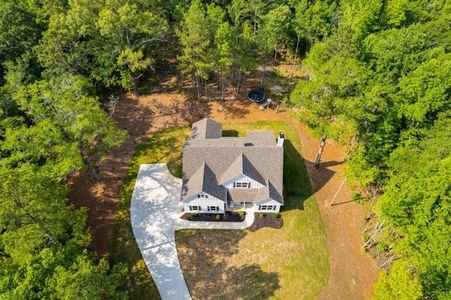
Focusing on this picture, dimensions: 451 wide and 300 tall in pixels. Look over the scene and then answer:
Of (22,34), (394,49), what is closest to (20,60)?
(22,34)

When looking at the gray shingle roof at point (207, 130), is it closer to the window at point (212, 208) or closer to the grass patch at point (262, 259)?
the window at point (212, 208)

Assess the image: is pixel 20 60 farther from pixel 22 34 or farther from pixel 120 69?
pixel 120 69

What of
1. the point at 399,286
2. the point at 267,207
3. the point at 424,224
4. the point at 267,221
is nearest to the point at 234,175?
the point at 267,207

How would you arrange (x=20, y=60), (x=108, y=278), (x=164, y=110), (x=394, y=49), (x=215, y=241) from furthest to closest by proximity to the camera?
(x=164, y=110) → (x=394, y=49) → (x=20, y=60) → (x=215, y=241) → (x=108, y=278)

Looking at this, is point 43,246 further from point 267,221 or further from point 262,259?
point 267,221

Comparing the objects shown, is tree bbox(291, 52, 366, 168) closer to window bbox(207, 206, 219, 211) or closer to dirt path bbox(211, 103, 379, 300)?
dirt path bbox(211, 103, 379, 300)

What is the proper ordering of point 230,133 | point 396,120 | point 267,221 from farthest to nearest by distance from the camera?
point 230,133
point 396,120
point 267,221
